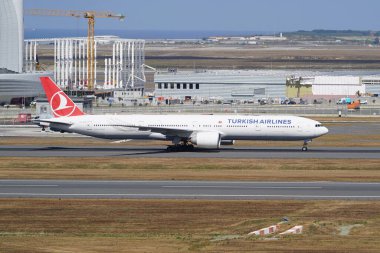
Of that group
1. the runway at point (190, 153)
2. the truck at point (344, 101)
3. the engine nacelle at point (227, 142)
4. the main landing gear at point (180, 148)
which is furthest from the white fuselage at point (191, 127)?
the truck at point (344, 101)

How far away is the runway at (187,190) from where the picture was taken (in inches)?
1987

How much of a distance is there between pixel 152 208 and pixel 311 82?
122681mm

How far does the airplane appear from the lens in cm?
7438

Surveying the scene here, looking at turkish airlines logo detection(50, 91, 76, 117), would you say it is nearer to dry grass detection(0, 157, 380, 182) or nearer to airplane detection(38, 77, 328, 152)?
airplane detection(38, 77, 328, 152)

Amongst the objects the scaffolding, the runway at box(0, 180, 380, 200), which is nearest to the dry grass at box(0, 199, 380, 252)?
the runway at box(0, 180, 380, 200)

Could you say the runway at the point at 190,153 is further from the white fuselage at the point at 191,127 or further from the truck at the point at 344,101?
the truck at the point at 344,101

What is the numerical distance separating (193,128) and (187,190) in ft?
73.0

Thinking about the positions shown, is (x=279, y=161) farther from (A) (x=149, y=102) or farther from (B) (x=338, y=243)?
(A) (x=149, y=102)

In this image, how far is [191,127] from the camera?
74875 millimetres

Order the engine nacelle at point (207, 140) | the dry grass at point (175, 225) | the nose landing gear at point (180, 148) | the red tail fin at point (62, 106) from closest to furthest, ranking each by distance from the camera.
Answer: the dry grass at point (175, 225)
the engine nacelle at point (207, 140)
the nose landing gear at point (180, 148)
the red tail fin at point (62, 106)

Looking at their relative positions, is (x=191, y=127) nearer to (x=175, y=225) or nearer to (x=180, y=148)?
→ (x=180, y=148)

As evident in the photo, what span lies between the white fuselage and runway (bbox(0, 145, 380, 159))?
1.24m

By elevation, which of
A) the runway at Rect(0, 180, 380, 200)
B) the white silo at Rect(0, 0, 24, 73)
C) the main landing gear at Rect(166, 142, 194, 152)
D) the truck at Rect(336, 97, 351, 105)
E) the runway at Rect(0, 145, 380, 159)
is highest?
the white silo at Rect(0, 0, 24, 73)

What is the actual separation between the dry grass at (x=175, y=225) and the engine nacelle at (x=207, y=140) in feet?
81.5
